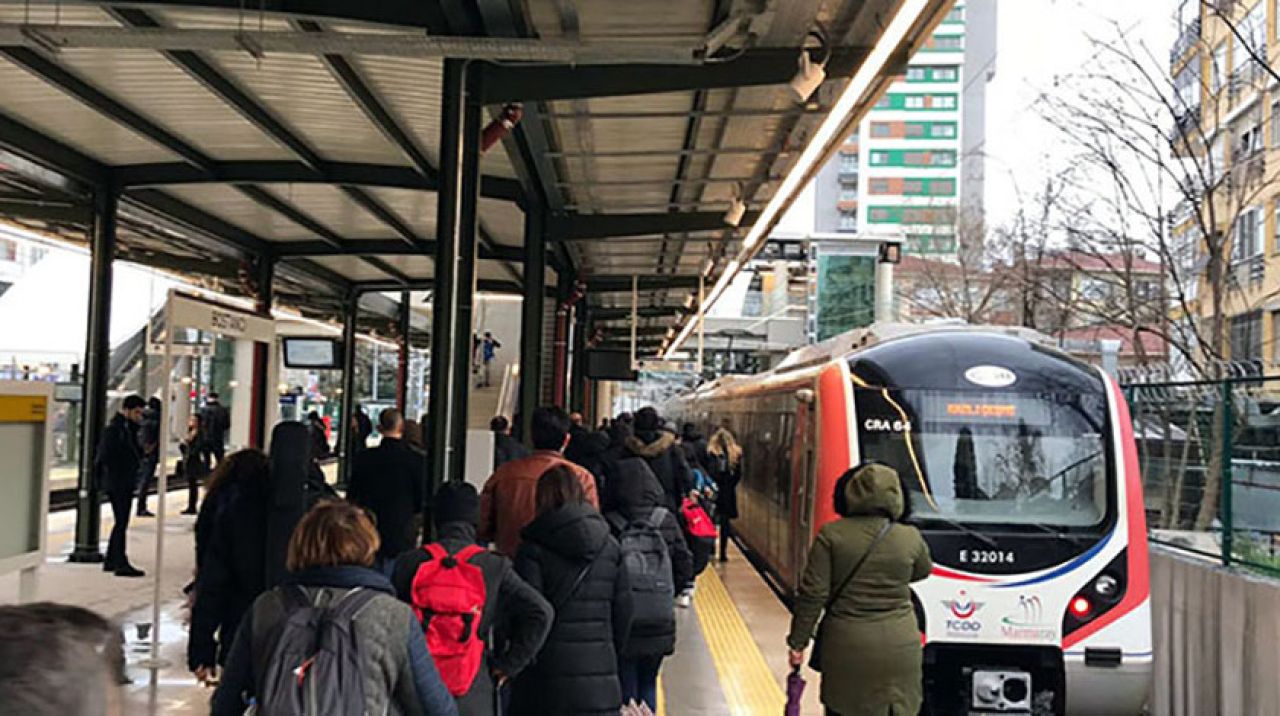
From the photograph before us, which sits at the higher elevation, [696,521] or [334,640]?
[334,640]

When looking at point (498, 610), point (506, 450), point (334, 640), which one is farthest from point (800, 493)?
point (334, 640)

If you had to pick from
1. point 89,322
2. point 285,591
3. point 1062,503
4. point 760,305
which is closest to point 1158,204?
point 1062,503

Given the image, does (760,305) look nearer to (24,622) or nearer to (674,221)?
(674,221)

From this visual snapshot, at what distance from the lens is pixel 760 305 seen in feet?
186

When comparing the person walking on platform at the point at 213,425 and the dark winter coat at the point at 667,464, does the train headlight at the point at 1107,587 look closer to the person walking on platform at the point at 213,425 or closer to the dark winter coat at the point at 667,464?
the dark winter coat at the point at 667,464

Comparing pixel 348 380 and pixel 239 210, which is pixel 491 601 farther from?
pixel 348 380

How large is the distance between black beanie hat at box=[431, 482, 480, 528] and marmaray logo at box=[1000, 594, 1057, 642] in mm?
3974

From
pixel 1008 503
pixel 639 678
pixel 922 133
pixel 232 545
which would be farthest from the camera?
pixel 922 133

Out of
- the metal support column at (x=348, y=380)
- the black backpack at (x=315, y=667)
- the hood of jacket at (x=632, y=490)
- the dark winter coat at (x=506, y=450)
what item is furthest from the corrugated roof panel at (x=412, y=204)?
the black backpack at (x=315, y=667)

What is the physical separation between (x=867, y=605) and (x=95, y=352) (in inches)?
389

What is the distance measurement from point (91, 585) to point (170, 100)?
14.4 ft

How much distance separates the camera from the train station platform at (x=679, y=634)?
298 inches

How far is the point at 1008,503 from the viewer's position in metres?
7.58

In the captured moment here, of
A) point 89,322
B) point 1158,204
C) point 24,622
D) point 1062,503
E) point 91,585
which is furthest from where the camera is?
point 1158,204
